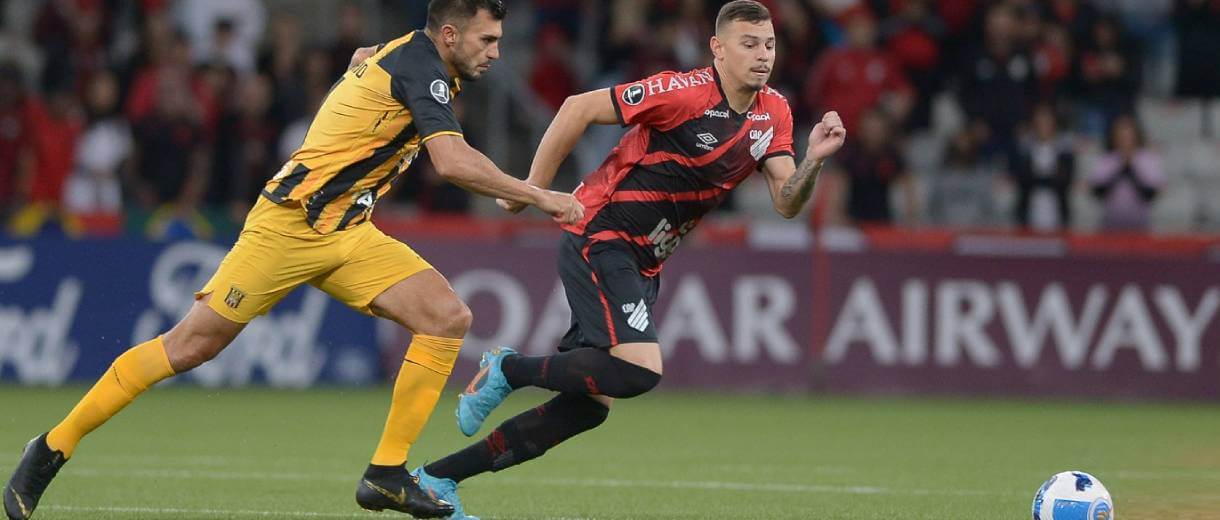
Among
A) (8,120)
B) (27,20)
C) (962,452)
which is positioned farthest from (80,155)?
(962,452)

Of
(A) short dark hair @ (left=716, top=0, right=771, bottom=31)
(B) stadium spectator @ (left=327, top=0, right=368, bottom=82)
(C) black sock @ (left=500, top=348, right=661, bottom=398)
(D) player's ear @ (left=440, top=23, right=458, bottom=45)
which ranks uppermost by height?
(B) stadium spectator @ (left=327, top=0, right=368, bottom=82)

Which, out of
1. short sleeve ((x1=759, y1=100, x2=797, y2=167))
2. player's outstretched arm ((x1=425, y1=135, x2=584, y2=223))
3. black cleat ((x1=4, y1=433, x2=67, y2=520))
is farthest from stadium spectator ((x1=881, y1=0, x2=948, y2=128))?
black cleat ((x1=4, y1=433, x2=67, y2=520))

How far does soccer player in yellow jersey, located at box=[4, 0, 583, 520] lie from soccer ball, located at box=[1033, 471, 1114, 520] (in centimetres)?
238

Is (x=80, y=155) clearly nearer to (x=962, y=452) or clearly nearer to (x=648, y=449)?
(x=648, y=449)

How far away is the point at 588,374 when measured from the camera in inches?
288

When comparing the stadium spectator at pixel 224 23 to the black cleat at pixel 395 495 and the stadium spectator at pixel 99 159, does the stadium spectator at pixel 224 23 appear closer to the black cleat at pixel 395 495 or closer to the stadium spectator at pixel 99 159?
the stadium spectator at pixel 99 159

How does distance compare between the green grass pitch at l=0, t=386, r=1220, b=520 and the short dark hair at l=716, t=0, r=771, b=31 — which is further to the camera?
the green grass pitch at l=0, t=386, r=1220, b=520

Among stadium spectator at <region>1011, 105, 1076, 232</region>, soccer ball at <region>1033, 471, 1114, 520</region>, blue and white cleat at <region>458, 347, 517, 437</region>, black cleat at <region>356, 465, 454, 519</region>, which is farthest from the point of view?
stadium spectator at <region>1011, 105, 1076, 232</region>

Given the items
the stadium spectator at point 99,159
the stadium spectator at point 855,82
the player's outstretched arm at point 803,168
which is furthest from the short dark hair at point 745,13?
the stadium spectator at point 99,159

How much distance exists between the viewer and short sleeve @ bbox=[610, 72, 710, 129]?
7457 mm

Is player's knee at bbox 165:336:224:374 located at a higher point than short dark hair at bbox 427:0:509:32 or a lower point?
lower

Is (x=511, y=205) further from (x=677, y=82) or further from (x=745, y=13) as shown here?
(x=745, y=13)

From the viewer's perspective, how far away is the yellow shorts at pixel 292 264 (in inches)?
285

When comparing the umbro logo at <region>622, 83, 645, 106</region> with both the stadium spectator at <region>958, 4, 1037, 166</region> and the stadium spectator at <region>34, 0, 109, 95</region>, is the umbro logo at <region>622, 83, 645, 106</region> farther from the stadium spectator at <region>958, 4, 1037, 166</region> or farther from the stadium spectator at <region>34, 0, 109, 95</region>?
the stadium spectator at <region>34, 0, 109, 95</region>
